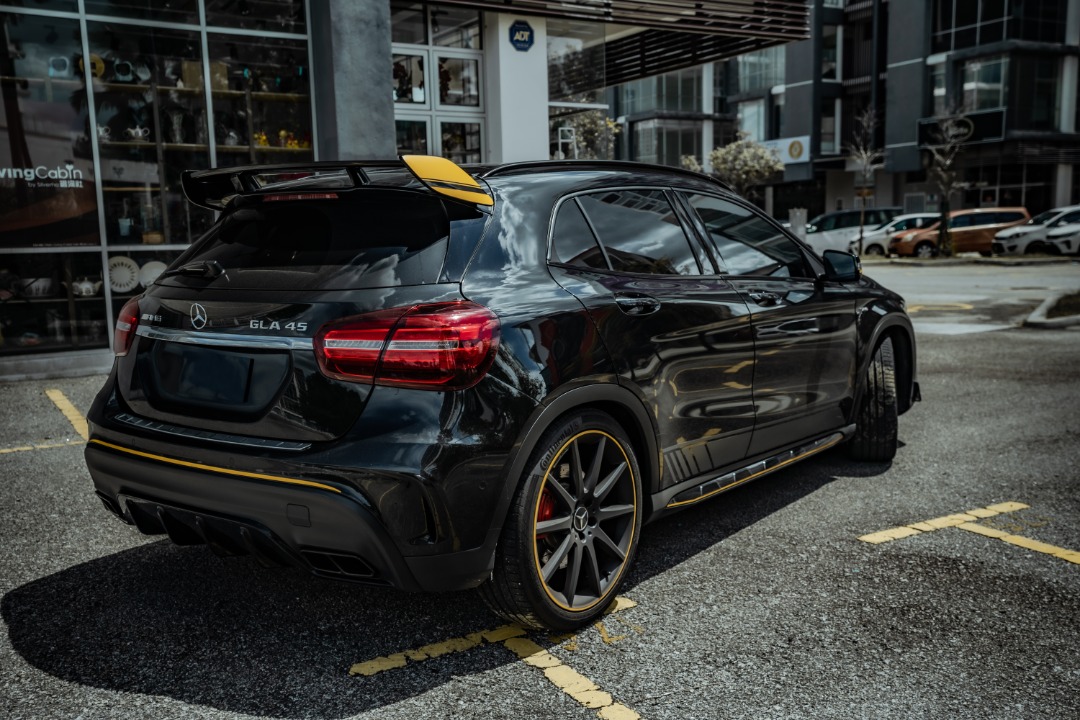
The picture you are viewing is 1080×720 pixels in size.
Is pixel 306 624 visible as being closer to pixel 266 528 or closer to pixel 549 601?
pixel 266 528

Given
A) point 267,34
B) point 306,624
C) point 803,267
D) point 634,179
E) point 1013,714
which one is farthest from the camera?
point 267,34

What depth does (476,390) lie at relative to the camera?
9.39ft

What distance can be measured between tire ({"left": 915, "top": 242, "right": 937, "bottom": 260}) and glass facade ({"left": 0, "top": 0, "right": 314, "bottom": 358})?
2763 cm

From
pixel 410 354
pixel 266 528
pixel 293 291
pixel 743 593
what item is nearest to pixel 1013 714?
pixel 743 593

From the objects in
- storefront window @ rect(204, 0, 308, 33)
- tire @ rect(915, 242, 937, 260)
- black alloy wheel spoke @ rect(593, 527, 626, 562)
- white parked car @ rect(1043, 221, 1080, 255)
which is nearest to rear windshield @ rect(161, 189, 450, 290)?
black alloy wheel spoke @ rect(593, 527, 626, 562)

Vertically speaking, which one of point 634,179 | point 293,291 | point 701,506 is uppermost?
point 634,179

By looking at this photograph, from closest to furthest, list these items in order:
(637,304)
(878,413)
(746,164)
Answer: (637,304) < (878,413) < (746,164)

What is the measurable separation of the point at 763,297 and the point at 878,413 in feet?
4.93

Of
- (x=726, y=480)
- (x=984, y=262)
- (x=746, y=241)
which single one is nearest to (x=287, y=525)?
(x=726, y=480)

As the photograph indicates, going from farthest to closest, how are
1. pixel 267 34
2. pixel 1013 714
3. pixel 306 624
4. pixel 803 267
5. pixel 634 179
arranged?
pixel 267 34, pixel 803 267, pixel 634 179, pixel 306 624, pixel 1013 714

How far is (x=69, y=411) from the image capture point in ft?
24.1

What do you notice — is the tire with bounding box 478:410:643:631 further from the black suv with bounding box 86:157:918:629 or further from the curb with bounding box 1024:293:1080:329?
the curb with bounding box 1024:293:1080:329

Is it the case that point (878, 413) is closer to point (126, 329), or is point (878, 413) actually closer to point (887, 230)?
point (126, 329)

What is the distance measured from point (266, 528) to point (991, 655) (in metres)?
2.38
